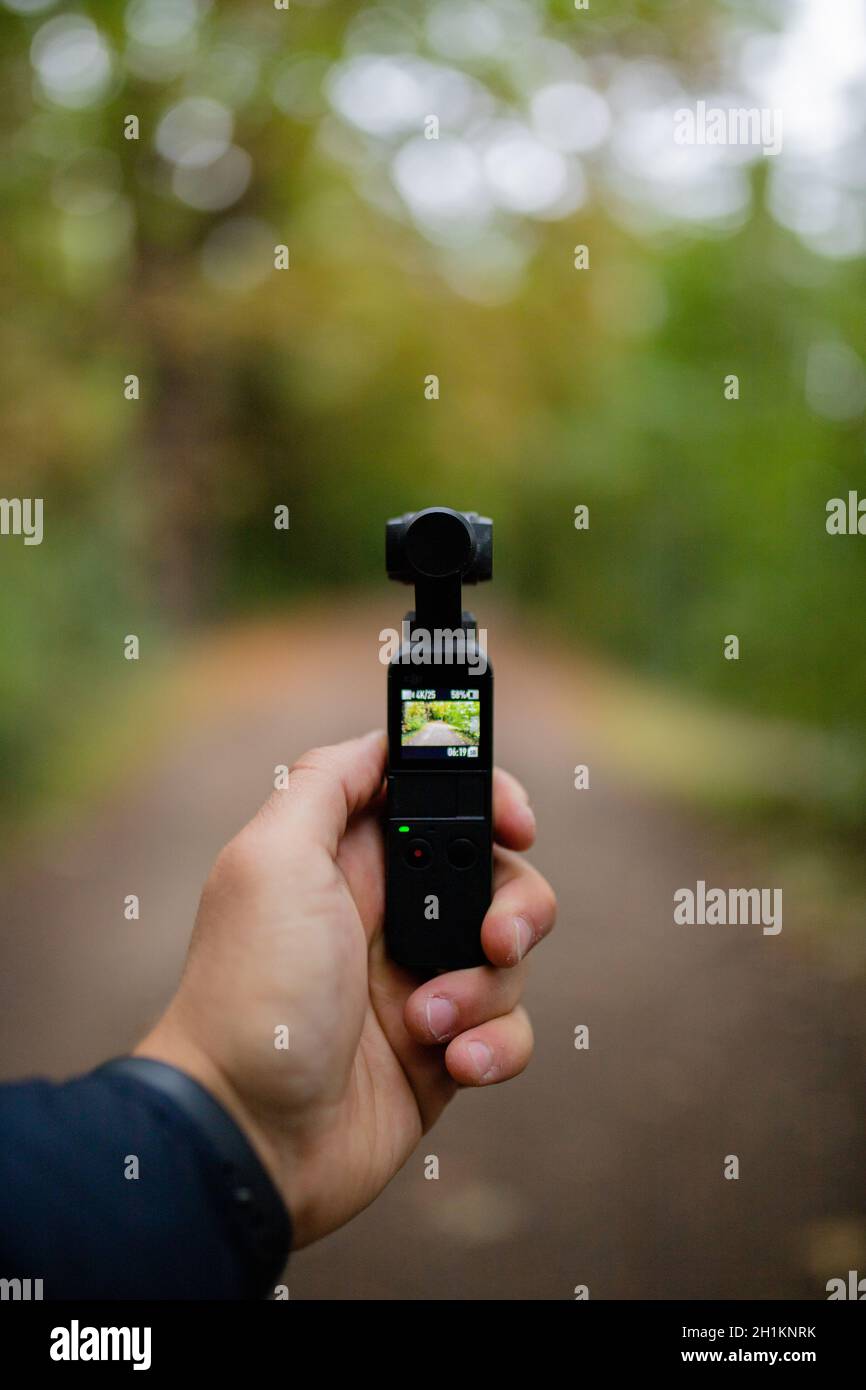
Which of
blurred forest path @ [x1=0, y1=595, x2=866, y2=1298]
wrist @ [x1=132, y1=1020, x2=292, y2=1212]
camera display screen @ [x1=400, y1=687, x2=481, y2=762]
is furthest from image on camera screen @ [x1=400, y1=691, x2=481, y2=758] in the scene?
blurred forest path @ [x1=0, y1=595, x2=866, y2=1298]

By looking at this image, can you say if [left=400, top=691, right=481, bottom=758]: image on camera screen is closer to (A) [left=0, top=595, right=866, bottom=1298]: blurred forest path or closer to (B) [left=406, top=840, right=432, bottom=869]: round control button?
(B) [left=406, top=840, right=432, bottom=869]: round control button

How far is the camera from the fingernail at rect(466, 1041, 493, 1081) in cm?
172

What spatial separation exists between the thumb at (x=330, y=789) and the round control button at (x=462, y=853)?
19cm

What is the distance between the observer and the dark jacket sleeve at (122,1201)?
1.23m

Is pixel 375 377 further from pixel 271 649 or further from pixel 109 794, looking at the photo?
pixel 109 794

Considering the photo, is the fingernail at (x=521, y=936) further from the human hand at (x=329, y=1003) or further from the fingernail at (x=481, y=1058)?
the fingernail at (x=481, y=1058)

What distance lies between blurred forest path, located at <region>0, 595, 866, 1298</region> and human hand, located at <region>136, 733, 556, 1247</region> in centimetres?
122

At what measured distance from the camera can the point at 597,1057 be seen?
141 inches

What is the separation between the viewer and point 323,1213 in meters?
1.63

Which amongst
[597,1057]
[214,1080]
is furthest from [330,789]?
[597,1057]

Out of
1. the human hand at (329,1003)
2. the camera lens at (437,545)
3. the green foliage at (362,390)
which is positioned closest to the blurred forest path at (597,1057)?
the green foliage at (362,390)

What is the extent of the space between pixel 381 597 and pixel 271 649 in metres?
4.10

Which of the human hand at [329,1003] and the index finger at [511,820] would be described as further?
the index finger at [511,820]

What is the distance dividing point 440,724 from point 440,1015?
0.47 meters
